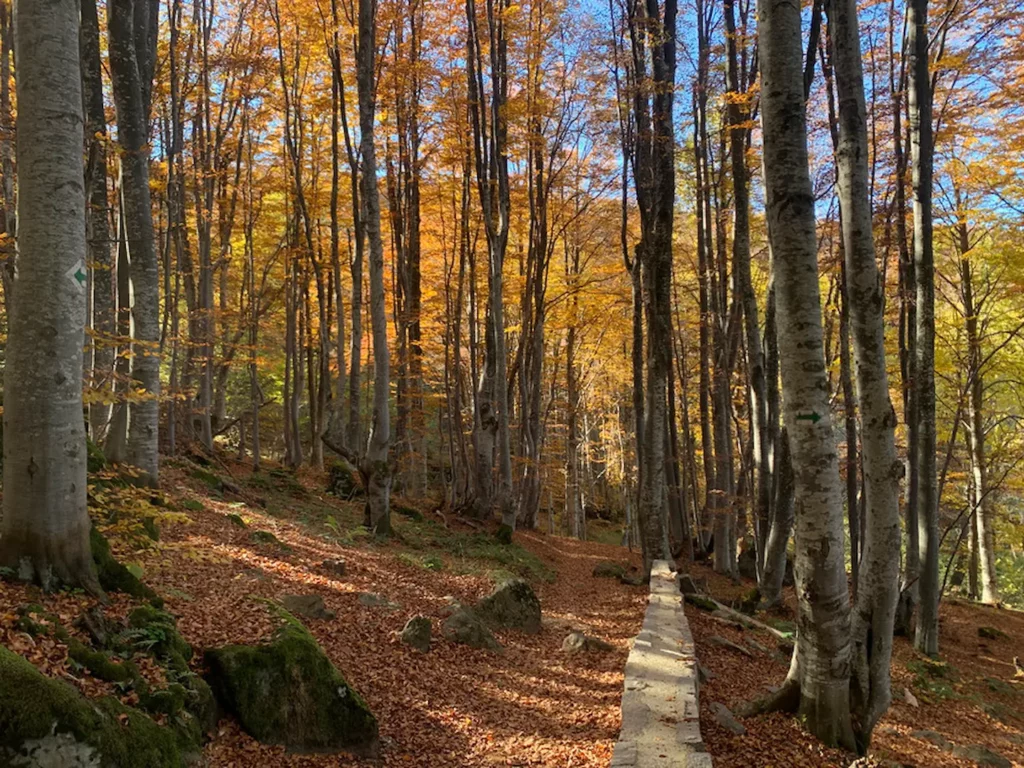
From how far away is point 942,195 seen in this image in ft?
43.9

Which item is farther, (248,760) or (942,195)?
(942,195)

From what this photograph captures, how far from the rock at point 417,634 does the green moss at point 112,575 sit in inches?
101

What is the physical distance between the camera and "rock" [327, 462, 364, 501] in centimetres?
1504

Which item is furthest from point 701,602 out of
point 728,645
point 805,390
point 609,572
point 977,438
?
point 977,438

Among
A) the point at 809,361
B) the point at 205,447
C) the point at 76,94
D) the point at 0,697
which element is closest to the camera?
the point at 0,697

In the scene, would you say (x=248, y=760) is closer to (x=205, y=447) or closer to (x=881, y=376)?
(x=881, y=376)

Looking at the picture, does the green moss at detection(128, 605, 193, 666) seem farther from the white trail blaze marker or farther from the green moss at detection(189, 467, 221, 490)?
the green moss at detection(189, 467, 221, 490)

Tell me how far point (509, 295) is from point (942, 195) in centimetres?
1087

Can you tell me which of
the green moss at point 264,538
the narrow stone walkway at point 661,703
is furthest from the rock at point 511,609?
the green moss at point 264,538

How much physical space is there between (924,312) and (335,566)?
29.8 ft

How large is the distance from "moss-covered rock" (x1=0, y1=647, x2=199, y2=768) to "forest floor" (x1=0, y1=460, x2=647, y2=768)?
1.12 ft

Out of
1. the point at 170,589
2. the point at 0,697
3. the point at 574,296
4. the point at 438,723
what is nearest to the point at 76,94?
the point at 0,697

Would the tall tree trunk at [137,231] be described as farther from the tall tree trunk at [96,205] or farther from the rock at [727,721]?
the rock at [727,721]

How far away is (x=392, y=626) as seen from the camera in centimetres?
645
